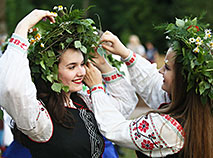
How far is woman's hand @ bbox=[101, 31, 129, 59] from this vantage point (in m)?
2.73

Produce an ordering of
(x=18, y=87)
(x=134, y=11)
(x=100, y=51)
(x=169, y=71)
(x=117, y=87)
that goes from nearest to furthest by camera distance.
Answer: (x=18, y=87), (x=169, y=71), (x=100, y=51), (x=117, y=87), (x=134, y=11)

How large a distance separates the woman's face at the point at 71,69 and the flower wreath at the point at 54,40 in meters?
0.04

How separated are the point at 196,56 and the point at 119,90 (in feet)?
2.69

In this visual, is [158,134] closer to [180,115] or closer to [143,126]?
[143,126]

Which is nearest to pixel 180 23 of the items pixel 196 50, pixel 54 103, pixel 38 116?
pixel 196 50

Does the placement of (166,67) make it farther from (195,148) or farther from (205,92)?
(195,148)

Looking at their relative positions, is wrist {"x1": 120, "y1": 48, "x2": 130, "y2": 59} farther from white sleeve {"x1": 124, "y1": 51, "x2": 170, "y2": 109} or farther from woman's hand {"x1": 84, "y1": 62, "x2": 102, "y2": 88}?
woman's hand {"x1": 84, "y1": 62, "x2": 102, "y2": 88}

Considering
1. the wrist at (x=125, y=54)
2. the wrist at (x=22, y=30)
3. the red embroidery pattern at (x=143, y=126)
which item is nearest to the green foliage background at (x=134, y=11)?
the wrist at (x=125, y=54)

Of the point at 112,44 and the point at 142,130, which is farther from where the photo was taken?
the point at 112,44

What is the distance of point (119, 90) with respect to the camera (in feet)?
9.68

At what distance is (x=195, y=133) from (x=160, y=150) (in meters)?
0.26

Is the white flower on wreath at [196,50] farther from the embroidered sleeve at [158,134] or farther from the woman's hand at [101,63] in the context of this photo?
the woman's hand at [101,63]

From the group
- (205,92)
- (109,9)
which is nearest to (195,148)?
(205,92)

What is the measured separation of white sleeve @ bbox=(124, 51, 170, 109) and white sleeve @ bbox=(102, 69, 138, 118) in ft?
0.33
